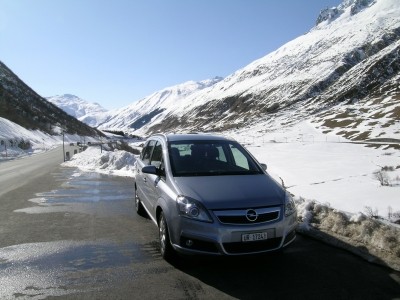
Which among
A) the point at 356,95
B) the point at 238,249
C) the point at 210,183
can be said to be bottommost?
the point at 238,249

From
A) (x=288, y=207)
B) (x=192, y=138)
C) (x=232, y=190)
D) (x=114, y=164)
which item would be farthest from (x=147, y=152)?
(x=114, y=164)

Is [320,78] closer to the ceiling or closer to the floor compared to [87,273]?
closer to the ceiling

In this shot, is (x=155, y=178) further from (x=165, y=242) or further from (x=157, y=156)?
(x=165, y=242)

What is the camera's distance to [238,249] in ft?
15.8

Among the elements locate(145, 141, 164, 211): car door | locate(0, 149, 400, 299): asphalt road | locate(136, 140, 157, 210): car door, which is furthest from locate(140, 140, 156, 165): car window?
locate(0, 149, 400, 299): asphalt road

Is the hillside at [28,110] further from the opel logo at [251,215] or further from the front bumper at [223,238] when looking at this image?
the opel logo at [251,215]

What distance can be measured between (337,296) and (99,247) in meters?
3.64

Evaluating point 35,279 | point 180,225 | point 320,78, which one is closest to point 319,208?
point 180,225

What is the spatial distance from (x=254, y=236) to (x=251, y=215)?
258 mm

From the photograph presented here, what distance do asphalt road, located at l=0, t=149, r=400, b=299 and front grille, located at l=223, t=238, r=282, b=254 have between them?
169 millimetres

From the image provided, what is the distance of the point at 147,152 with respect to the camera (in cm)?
816

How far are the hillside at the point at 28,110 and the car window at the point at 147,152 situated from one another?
88121 millimetres

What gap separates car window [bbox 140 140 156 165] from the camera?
7.84 metres

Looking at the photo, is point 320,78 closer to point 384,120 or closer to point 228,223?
point 384,120
